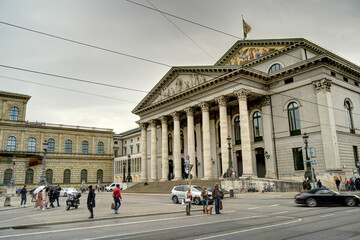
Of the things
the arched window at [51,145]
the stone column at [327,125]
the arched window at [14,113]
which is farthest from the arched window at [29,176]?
the stone column at [327,125]

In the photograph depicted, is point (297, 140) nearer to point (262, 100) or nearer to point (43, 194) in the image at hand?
point (262, 100)

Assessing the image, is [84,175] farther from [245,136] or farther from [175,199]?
[175,199]

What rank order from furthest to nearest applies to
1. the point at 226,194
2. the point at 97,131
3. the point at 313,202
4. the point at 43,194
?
the point at 97,131 → the point at 226,194 → the point at 43,194 → the point at 313,202

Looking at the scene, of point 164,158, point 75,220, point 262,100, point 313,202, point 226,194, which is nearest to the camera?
point 75,220

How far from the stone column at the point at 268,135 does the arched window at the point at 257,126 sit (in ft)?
3.36

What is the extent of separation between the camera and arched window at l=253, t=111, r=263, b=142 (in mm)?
37906

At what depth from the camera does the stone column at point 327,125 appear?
2975cm

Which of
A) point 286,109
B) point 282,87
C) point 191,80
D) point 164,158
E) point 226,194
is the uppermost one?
point 191,80

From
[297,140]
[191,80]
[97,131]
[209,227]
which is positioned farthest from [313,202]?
[97,131]

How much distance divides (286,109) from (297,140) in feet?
12.8

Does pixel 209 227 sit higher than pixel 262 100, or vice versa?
pixel 262 100

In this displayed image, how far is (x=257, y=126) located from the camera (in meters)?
38.3

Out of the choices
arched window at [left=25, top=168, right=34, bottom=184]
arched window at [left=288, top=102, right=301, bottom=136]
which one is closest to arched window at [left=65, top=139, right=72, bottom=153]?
arched window at [left=25, top=168, right=34, bottom=184]

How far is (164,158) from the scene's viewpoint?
150 feet
